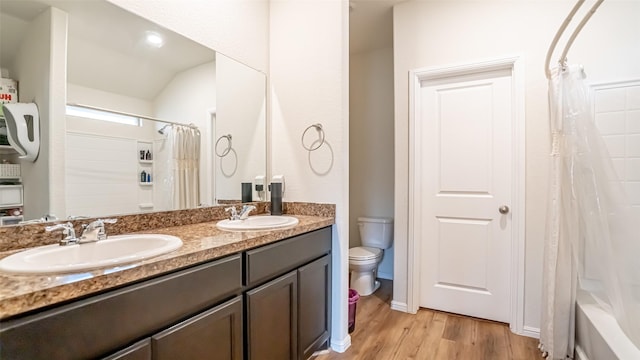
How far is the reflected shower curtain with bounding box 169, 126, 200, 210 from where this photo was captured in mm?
1654

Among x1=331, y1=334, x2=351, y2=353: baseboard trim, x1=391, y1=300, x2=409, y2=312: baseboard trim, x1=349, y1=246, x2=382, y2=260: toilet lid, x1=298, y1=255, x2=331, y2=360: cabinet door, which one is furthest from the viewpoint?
x1=349, y1=246, x2=382, y2=260: toilet lid

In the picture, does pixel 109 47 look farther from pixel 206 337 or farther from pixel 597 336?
pixel 597 336

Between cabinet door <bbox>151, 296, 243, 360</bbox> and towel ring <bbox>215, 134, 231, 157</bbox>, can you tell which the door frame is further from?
cabinet door <bbox>151, 296, 243, 360</bbox>

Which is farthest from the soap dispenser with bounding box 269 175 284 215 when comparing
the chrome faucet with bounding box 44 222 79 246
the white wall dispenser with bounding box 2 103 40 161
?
the white wall dispenser with bounding box 2 103 40 161

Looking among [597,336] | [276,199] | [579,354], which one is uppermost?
[276,199]

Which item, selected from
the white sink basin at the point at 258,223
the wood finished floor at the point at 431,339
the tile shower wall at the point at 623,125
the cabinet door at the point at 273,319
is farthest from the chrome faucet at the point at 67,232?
the tile shower wall at the point at 623,125

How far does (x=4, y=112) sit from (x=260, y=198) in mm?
1386

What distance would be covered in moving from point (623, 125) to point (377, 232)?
198 centimetres

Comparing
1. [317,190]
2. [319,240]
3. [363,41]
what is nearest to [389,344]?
[319,240]

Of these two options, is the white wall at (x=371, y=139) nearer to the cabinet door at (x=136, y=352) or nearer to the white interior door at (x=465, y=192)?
the white interior door at (x=465, y=192)

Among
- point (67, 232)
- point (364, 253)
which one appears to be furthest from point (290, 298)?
point (364, 253)

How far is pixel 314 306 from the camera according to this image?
174cm

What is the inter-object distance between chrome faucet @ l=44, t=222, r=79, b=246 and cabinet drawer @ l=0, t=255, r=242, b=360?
46 cm

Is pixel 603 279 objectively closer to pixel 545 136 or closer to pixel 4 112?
pixel 545 136
